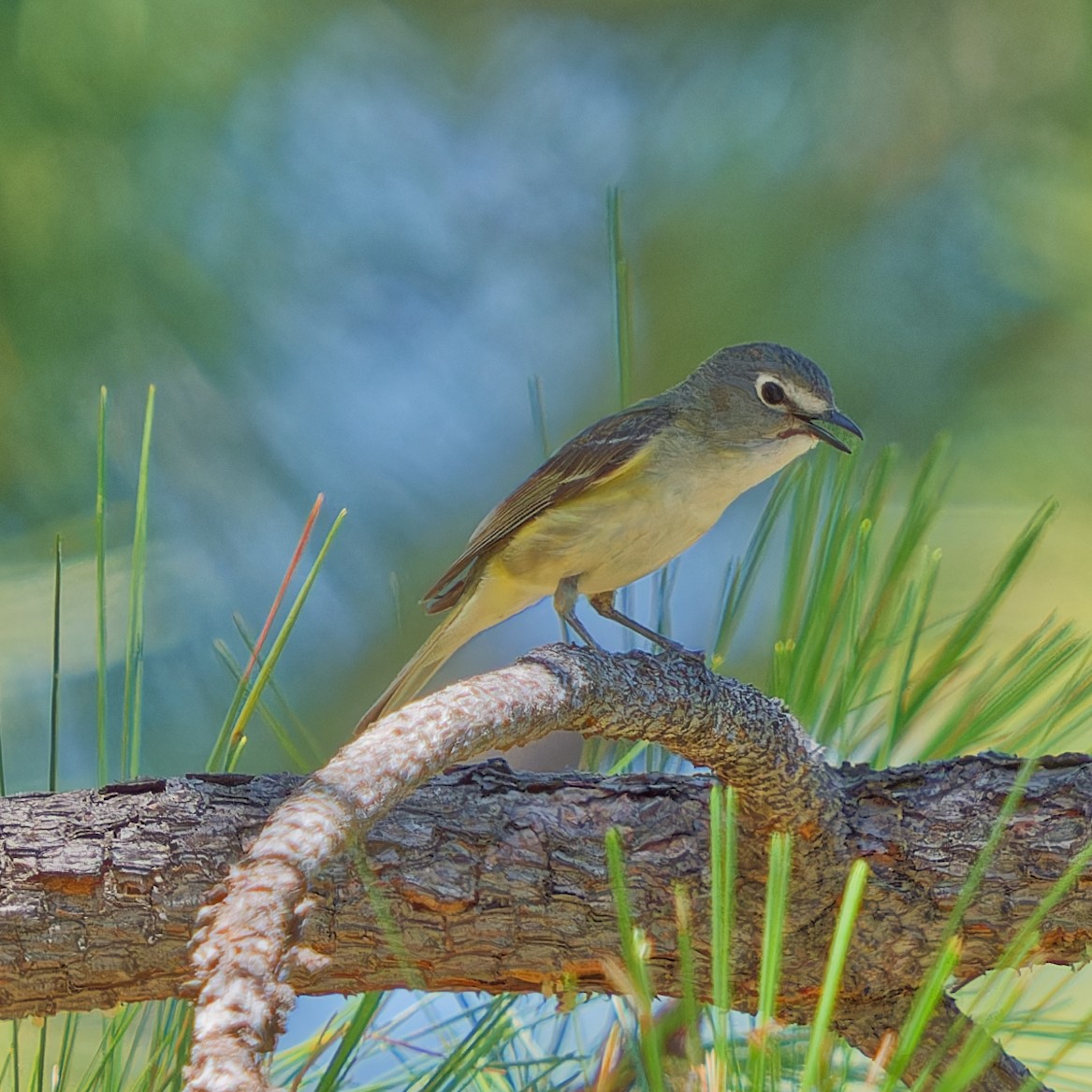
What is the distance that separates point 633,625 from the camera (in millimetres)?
2219

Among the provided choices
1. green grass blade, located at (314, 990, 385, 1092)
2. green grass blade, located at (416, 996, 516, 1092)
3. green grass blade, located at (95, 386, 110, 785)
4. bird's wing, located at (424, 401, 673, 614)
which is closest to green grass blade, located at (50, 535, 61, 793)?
green grass blade, located at (95, 386, 110, 785)

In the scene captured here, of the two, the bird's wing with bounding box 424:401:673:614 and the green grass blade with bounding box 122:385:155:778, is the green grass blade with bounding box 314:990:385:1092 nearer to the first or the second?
the green grass blade with bounding box 122:385:155:778

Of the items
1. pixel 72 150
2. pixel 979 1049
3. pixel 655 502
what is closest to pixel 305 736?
pixel 655 502

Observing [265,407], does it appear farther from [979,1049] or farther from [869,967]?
[979,1049]

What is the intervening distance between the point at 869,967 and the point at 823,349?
1.62 meters

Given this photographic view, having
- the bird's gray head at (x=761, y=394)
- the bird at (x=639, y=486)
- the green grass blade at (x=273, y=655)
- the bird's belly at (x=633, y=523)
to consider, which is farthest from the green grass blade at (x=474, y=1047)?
the bird's gray head at (x=761, y=394)

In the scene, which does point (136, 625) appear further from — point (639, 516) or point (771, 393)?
point (771, 393)

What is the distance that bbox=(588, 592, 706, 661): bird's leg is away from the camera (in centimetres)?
191

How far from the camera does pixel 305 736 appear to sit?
1764mm

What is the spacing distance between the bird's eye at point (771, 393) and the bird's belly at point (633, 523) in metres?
0.09

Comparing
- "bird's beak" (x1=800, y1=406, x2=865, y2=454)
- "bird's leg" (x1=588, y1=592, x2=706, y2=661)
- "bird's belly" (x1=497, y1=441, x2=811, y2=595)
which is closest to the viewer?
"bird's leg" (x1=588, y1=592, x2=706, y2=661)

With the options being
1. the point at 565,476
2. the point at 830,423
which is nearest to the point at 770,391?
the point at 830,423

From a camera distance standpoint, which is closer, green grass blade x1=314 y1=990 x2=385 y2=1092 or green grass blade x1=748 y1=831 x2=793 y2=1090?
green grass blade x1=748 y1=831 x2=793 y2=1090

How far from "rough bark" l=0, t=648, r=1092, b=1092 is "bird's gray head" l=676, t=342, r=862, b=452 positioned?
40.9 inches
